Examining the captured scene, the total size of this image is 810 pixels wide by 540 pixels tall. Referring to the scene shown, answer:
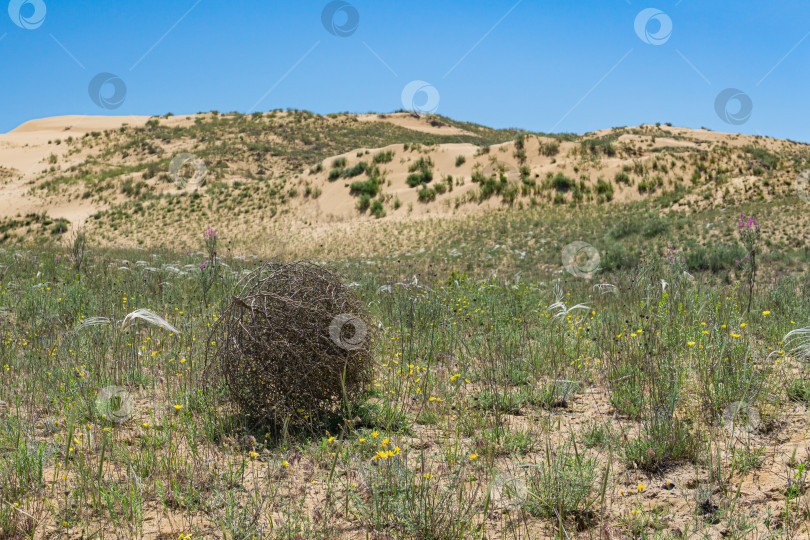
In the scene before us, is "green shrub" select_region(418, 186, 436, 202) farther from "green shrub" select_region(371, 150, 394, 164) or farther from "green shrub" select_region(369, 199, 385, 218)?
"green shrub" select_region(371, 150, 394, 164)

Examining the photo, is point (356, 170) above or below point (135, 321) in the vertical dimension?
above

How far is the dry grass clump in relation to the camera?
3.88 m

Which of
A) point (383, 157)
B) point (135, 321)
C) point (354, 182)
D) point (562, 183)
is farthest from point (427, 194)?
point (135, 321)

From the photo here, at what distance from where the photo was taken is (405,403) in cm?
457

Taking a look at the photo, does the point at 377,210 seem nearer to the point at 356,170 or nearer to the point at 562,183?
the point at 356,170

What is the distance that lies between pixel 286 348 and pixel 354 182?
21.3m

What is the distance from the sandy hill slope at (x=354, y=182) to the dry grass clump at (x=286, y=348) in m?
14.3

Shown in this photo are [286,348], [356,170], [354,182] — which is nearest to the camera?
[286,348]

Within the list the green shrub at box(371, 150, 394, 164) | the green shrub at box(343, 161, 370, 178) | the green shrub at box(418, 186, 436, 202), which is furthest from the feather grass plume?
the green shrub at box(371, 150, 394, 164)

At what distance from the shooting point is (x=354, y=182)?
969 inches

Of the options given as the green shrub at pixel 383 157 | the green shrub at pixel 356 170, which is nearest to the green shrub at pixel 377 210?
the green shrub at pixel 356 170

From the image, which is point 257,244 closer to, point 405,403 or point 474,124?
point 405,403

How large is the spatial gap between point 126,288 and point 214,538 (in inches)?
275

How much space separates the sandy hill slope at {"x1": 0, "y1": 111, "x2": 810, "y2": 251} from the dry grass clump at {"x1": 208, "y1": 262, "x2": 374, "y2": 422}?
14.3 meters
